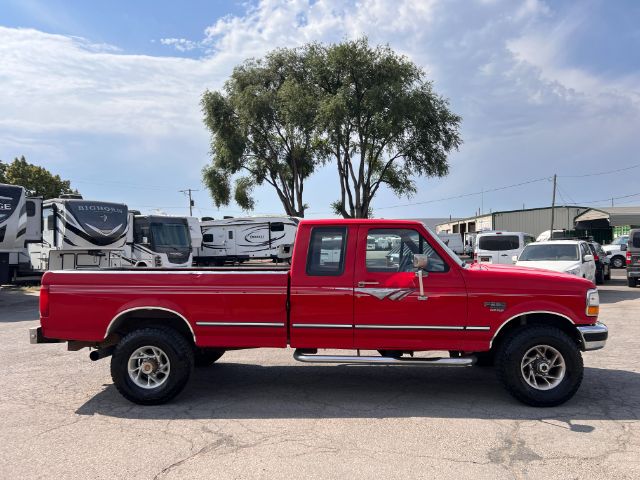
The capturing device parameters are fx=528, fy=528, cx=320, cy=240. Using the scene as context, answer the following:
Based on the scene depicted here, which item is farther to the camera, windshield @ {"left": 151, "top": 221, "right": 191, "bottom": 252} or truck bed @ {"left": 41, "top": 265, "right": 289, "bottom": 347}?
windshield @ {"left": 151, "top": 221, "right": 191, "bottom": 252}

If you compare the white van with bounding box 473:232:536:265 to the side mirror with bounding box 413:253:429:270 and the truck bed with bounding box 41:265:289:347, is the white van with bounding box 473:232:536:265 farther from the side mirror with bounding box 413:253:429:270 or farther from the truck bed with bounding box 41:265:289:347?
the truck bed with bounding box 41:265:289:347

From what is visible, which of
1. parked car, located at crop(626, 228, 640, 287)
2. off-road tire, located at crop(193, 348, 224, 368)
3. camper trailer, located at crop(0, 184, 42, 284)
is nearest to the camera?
off-road tire, located at crop(193, 348, 224, 368)

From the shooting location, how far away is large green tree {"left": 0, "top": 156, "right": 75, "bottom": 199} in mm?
50500

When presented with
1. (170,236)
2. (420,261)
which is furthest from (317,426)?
(170,236)

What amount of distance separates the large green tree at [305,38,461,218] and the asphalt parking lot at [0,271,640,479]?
A: 25.2 m

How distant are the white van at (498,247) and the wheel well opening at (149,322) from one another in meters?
13.9

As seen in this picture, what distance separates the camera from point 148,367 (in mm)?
5621

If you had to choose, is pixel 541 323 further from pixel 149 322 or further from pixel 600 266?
pixel 600 266

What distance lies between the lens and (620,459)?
4.12 m

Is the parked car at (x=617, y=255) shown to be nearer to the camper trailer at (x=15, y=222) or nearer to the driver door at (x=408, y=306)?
the driver door at (x=408, y=306)

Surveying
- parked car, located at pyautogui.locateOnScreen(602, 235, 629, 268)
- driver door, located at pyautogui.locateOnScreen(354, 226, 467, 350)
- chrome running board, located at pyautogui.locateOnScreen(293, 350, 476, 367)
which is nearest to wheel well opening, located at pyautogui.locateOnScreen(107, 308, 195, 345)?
chrome running board, located at pyautogui.locateOnScreen(293, 350, 476, 367)

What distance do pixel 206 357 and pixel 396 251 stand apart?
10.3ft

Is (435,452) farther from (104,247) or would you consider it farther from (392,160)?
(392,160)

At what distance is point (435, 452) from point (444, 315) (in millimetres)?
1533
